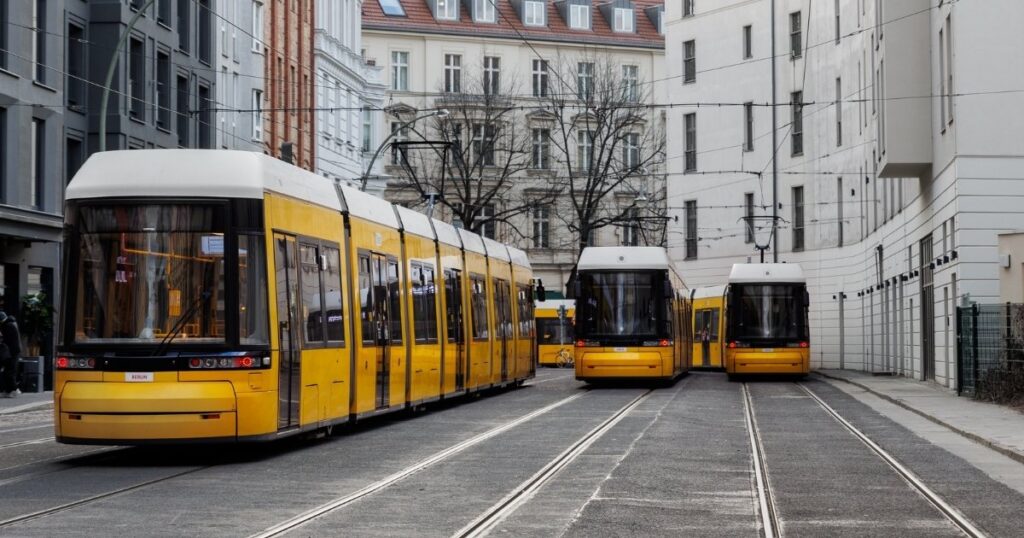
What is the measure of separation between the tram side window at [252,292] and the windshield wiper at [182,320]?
353 millimetres

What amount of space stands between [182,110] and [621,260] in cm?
1848

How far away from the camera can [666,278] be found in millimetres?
36844

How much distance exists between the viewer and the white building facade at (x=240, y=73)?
54469 millimetres

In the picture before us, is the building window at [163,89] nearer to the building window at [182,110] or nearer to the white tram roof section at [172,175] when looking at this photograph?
the building window at [182,110]

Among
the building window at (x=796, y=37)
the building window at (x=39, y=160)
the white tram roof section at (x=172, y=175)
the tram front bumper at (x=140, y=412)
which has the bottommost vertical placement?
the tram front bumper at (x=140, y=412)

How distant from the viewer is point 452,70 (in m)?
88.9

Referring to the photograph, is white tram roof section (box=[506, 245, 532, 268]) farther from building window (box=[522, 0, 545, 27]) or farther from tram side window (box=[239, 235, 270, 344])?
building window (box=[522, 0, 545, 27])

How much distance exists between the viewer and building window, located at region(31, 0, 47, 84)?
129ft

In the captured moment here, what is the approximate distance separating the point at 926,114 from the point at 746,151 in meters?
29.6

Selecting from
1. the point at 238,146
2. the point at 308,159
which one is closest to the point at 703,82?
the point at 308,159

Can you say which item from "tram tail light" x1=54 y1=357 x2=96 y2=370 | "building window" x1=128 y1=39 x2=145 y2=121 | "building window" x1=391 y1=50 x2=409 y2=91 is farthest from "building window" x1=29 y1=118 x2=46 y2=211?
"building window" x1=391 y1=50 x2=409 y2=91

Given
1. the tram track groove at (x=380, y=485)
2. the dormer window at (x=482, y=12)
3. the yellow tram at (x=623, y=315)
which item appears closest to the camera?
the tram track groove at (x=380, y=485)

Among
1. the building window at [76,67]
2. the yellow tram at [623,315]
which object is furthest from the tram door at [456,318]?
the building window at [76,67]

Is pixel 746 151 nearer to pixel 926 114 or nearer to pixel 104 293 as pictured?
pixel 926 114
